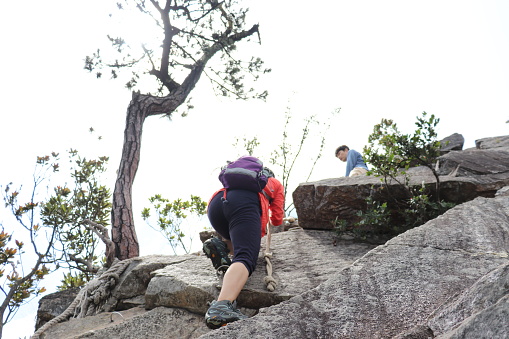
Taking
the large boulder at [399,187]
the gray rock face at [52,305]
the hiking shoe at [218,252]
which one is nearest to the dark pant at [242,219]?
the hiking shoe at [218,252]

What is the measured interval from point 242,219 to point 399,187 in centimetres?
231

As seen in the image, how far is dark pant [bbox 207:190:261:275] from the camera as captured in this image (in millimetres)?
3582

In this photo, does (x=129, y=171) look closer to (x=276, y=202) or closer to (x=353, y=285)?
(x=276, y=202)

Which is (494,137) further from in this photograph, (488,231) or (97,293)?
(97,293)

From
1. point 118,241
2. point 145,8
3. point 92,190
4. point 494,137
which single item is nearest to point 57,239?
point 92,190

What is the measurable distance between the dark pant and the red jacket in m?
0.10

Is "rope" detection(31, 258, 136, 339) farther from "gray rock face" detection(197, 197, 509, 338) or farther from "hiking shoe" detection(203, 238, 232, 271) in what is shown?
"gray rock face" detection(197, 197, 509, 338)

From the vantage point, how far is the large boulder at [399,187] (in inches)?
192

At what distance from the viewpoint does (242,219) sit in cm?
375

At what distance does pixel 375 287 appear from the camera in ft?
8.90

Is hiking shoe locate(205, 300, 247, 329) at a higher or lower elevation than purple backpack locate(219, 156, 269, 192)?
lower

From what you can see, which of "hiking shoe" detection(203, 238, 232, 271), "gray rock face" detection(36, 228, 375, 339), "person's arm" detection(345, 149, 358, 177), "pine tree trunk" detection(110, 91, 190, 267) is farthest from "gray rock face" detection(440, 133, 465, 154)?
"hiking shoe" detection(203, 238, 232, 271)

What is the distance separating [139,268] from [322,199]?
2536mm

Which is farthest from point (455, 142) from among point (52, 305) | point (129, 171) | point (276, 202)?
point (52, 305)
